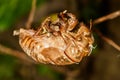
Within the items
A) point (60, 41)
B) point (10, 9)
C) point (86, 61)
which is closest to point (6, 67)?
point (86, 61)

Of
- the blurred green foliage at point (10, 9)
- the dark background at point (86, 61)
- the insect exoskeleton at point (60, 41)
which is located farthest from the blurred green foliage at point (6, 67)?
the insect exoskeleton at point (60, 41)

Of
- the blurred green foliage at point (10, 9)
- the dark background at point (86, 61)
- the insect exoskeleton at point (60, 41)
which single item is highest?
the blurred green foliage at point (10, 9)

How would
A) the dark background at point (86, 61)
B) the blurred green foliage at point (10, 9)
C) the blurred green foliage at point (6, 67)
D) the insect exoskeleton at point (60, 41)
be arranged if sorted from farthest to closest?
the blurred green foliage at point (6, 67), the dark background at point (86, 61), the blurred green foliage at point (10, 9), the insect exoskeleton at point (60, 41)

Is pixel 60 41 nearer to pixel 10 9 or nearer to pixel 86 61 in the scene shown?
pixel 10 9

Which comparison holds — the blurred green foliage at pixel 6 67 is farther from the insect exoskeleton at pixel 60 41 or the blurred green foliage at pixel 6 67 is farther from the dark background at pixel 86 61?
the insect exoskeleton at pixel 60 41

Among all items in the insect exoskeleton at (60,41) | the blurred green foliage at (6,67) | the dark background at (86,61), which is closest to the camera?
the insect exoskeleton at (60,41)

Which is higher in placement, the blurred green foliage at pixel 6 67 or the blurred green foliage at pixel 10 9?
the blurred green foliage at pixel 10 9
